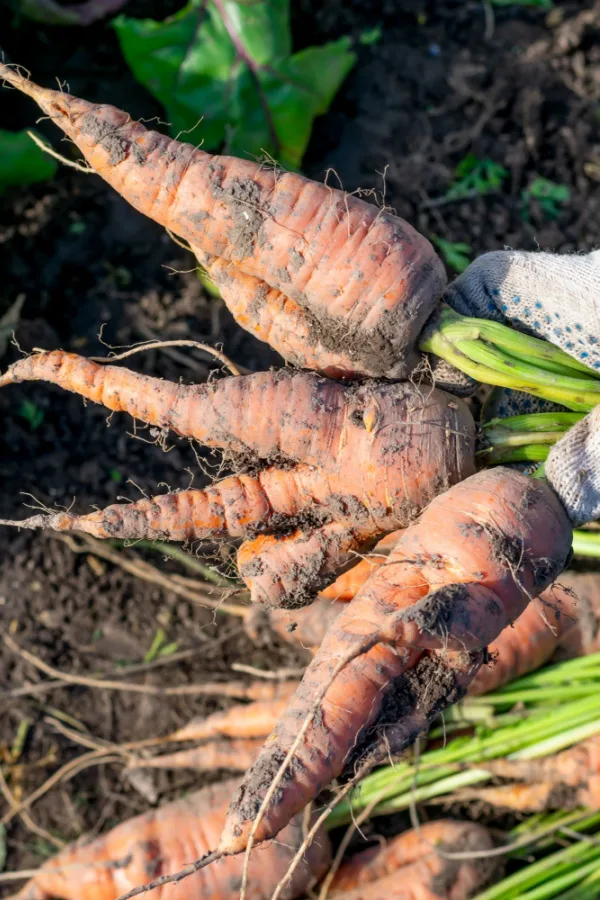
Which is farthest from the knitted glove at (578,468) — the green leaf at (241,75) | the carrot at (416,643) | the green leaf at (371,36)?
the green leaf at (371,36)

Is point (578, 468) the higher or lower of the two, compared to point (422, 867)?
higher

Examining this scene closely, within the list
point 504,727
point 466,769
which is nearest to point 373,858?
point 466,769

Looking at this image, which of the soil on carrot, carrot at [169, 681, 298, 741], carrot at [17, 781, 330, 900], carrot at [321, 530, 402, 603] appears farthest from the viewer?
the soil on carrot

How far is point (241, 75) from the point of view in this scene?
347 centimetres

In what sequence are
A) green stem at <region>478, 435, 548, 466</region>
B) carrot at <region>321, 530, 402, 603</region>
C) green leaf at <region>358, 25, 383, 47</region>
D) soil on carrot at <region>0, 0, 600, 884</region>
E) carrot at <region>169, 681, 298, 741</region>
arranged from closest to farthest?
1. green stem at <region>478, 435, 548, 466</region>
2. carrot at <region>321, 530, 402, 603</region>
3. carrot at <region>169, 681, 298, 741</region>
4. soil on carrot at <region>0, 0, 600, 884</region>
5. green leaf at <region>358, 25, 383, 47</region>

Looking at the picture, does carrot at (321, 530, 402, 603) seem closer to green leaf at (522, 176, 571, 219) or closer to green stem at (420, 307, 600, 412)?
green stem at (420, 307, 600, 412)

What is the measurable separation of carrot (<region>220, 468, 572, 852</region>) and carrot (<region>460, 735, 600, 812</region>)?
114 cm

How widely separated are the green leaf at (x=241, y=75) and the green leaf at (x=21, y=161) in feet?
1.94

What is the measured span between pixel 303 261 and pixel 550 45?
8.18 ft

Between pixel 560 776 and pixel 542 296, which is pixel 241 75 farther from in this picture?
pixel 560 776

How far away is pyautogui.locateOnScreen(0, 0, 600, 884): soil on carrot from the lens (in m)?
3.31

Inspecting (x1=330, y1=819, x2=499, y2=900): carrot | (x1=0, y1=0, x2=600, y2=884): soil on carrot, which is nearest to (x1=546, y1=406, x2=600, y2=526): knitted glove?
(x1=330, y1=819, x2=499, y2=900): carrot

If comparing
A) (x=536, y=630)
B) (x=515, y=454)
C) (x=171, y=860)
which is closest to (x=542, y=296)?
(x=515, y=454)

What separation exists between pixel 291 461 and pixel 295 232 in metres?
0.65
